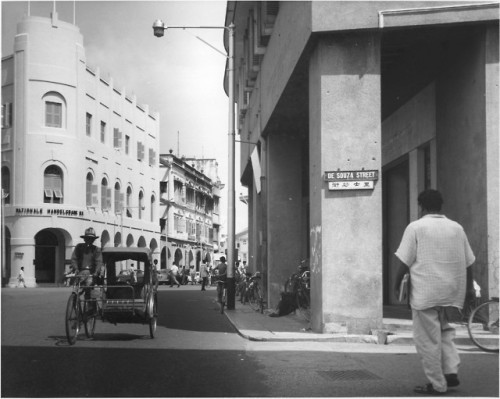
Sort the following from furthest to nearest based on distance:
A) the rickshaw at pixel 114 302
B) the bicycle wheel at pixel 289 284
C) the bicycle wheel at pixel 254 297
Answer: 1. the bicycle wheel at pixel 254 297
2. the bicycle wheel at pixel 289 284
3. the rickshaw at pixel 114 302

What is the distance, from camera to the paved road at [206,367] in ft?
24.8

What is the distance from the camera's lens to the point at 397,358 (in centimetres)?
1009

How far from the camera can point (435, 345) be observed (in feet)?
23.7

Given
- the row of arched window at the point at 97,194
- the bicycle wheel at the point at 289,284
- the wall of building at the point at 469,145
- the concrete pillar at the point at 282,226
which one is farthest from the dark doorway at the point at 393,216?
the row of arched window at the point at 97,194

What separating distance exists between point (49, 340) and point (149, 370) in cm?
418

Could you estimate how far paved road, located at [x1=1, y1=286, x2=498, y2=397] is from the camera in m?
7.55

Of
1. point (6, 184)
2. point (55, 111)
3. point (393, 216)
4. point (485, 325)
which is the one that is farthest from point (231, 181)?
point (485, 325)

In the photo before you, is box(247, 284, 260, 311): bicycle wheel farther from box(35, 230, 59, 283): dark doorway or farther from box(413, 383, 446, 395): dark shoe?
box(413, 383, 446, 395): dark shoe

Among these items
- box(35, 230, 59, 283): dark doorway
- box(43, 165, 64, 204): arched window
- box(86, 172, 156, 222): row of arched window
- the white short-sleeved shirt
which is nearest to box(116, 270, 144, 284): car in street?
box(86, 172, 156, 222): row of arched window

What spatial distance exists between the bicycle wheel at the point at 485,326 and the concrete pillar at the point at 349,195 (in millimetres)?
1827

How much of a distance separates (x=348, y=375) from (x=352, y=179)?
5124 mm

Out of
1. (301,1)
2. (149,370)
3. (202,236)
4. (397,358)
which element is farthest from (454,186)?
(202,236)

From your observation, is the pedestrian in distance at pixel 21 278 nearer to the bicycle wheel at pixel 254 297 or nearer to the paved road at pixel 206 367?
the bicycle wheel at pixel 254 297

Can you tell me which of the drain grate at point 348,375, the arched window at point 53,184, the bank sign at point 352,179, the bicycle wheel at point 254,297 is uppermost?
the arched window at point 53,184
